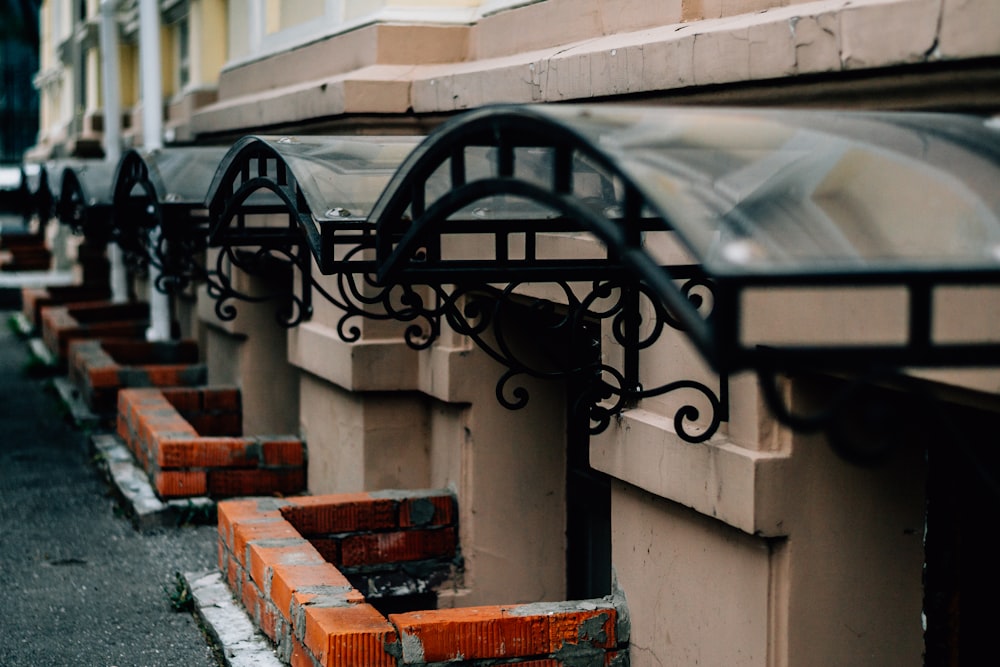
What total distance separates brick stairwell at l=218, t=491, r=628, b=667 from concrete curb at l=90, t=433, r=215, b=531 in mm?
1382

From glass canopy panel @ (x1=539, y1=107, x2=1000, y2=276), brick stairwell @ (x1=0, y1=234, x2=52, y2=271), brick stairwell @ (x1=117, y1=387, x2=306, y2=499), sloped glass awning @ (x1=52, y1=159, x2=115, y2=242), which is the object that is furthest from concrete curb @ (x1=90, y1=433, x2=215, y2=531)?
brick stairwell @ (x1=0, y1=234, x2=52, y2=271)

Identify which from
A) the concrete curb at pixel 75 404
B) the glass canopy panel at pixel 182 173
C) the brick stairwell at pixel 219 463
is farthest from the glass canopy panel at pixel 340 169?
the concrete curb at pixel 75 404

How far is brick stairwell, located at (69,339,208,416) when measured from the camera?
10.5m

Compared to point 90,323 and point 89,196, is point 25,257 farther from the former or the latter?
point 89,196

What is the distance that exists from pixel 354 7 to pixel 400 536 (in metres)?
2.58

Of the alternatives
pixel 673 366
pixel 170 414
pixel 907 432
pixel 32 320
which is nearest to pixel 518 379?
pixel 673 366

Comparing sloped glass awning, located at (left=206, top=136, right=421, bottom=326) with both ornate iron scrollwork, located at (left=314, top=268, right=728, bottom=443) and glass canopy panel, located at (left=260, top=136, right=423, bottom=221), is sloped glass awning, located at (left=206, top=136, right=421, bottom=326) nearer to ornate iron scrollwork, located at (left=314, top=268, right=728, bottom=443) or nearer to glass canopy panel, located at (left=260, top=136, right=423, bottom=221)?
glass canopy panel, located at (left=260, top=136, right=423, bottom=221)

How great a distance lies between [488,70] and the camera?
5.67 metres

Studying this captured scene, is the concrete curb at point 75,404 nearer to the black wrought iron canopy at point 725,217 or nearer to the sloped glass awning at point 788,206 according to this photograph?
the black wrought iron canopy at point 725,217

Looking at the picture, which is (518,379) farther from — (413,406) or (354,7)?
(354,7)

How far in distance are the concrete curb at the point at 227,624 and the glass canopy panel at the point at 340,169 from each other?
180 cm

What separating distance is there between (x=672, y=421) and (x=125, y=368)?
6803 millimetres

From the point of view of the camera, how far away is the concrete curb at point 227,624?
17.6 ft

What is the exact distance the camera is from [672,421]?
4.52 metres
